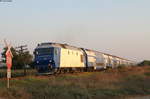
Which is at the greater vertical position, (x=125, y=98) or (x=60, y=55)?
(x=60, y=55)

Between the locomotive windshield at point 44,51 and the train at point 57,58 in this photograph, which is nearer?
the train at point 57,58

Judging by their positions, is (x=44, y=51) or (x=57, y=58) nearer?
(x=57, y=58)

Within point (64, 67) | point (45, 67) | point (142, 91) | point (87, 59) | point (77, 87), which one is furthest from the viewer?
point (87, 59)

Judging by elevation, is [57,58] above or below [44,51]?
below

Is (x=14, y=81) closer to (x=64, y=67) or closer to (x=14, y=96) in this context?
(x=14, y=96)

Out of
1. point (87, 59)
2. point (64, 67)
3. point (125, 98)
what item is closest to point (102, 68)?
point (87, 59)

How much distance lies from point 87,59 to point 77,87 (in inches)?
926

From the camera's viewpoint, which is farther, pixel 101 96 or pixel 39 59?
pixel 39 59

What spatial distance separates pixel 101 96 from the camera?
20688 mm

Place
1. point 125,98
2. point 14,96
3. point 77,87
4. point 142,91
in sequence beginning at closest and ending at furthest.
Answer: point 14,96, point 125,98, point 77,87, point 142,91

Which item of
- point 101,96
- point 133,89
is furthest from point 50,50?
point 101,96

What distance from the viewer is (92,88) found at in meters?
22.8

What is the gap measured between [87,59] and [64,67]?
31.5 ft

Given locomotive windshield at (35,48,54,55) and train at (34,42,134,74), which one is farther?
locomotive windshield at (35,48,54,55)
